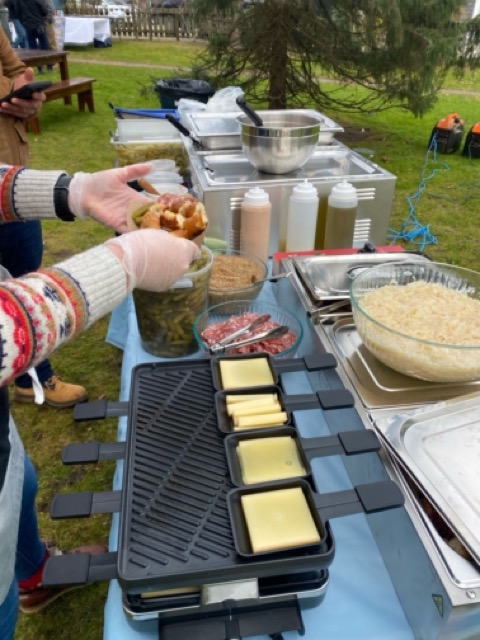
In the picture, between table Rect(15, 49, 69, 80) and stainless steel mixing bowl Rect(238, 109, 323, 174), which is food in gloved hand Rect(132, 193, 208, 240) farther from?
table Rect(15, 49, 69, 80)

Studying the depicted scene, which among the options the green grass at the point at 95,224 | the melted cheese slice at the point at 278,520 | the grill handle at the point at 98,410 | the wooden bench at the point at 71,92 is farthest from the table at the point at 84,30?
the melted cheese slice at the point at 278,520

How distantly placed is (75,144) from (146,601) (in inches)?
210

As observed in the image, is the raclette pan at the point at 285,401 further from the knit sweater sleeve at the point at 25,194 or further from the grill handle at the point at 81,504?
the knit sweater sleeve at the point at 25,194

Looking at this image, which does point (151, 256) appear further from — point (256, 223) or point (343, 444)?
point (256, 223)

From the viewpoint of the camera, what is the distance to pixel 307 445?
0.67 m

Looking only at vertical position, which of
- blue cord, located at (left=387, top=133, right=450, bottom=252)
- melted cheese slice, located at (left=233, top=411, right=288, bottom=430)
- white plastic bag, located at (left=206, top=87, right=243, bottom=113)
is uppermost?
white plastic bag, located at (left=206, top=87, right=243, bottom=113)

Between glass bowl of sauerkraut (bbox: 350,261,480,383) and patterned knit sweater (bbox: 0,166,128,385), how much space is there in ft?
1.42

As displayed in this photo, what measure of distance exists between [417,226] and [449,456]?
2.90 m

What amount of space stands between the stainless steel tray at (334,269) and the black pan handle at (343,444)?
0.43m

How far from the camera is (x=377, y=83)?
442 cm

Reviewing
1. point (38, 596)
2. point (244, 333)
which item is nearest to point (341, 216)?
point (244, 333)

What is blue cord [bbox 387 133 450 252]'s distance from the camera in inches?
121

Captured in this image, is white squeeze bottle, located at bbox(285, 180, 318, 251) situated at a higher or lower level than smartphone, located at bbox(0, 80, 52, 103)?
Answer: lower

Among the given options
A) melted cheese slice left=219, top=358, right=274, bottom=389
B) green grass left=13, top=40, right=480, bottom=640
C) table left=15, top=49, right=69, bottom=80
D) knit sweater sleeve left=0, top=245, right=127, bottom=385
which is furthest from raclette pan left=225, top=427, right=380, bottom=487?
table left=15, top=49, right=69, bottom=80
